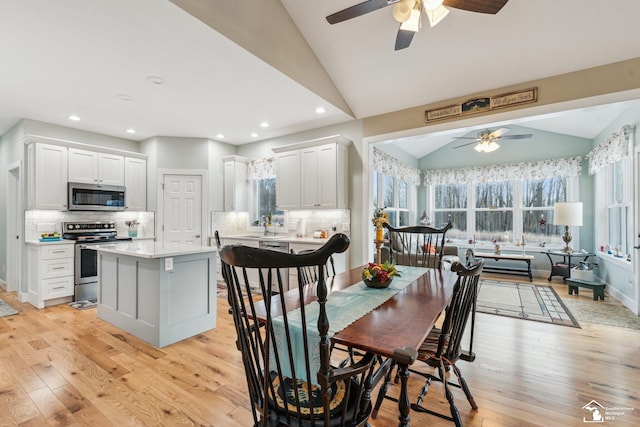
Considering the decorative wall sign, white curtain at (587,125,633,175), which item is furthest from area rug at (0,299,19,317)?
white curtain at (587,125,633,175)

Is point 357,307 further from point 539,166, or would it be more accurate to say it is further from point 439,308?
point 539,166

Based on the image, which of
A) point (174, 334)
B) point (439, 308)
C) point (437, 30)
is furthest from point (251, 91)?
point (439, 308)

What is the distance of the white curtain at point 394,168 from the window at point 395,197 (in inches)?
4.9

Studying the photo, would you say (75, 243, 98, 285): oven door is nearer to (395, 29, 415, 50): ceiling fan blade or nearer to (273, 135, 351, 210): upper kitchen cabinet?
(273, 135, 351, 210): upper kitchen cabinet

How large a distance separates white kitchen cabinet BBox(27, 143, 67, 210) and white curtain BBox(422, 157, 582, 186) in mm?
7489

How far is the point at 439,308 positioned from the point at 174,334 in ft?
8.33

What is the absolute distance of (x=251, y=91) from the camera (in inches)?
143

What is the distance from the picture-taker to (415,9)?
2.23 metres

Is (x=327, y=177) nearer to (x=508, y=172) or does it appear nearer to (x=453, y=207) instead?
(x=453, y=207)

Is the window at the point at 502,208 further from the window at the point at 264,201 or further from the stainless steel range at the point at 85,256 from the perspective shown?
the stainless steel range at the point at 85,256

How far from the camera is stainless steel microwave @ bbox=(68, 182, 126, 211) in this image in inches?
186

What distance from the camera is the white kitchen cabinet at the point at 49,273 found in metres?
4.14

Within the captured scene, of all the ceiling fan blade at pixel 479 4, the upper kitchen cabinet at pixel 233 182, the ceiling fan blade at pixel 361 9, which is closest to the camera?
the ceiling fan blade at pixel 479 4

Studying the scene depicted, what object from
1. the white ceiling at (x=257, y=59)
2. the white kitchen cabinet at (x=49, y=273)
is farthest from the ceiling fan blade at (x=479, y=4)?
the white kitchen cabinet at (x=49, y=273)
